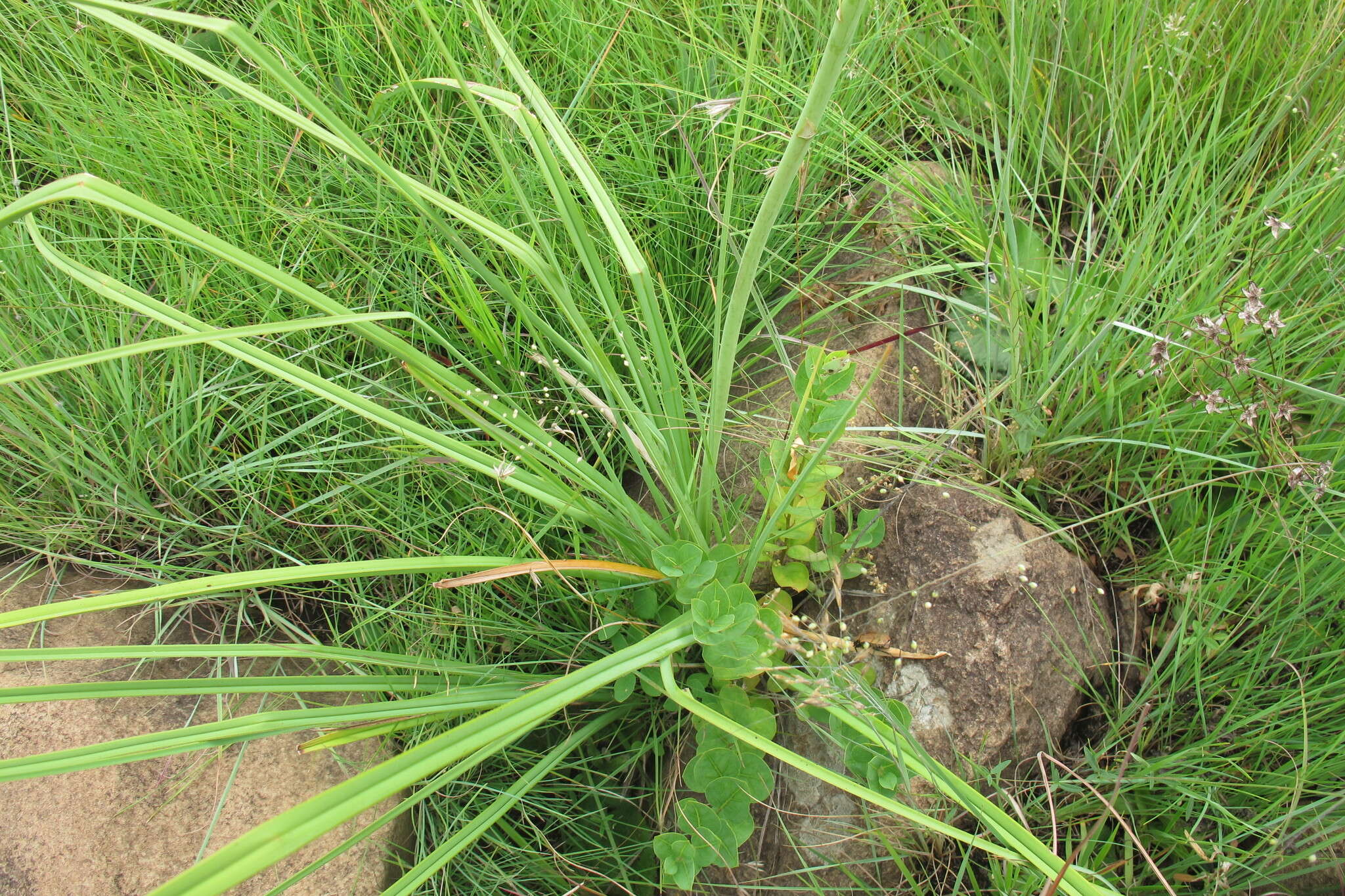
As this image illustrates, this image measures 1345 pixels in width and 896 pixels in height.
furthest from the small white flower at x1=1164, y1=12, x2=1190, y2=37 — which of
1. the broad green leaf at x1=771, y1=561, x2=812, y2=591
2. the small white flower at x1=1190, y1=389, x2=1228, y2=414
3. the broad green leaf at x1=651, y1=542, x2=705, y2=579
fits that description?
the broad green leaf at x1=651, y1=542, x2=705, y2=579

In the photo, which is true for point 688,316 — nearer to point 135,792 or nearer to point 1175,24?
point 1175,24

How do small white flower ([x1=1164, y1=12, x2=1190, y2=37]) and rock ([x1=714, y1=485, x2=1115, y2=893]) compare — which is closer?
rock ([x1=714, y1=485, x2=1115, y2=893])

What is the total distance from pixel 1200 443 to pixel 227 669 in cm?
152

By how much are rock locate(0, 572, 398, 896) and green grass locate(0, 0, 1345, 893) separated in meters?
0.12

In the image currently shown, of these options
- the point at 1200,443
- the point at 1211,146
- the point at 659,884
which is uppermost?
the point at 1211,146

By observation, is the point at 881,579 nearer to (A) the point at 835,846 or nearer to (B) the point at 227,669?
(A) the point at 835,846

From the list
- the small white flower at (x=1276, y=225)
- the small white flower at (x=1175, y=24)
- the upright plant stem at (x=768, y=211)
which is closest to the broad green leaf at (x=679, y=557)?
the upright plant stem at (x=768, y=211)

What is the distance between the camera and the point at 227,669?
49.6 inches

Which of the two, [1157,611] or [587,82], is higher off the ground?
[587,82]

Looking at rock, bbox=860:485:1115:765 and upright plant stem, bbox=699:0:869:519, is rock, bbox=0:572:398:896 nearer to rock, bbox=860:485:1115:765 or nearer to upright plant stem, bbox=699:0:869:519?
upright plant stem, bbox=699:0:869:519

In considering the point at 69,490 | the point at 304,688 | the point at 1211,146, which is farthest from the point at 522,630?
the point at 1211,146

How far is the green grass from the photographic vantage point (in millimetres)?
1104

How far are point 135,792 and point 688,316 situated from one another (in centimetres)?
113

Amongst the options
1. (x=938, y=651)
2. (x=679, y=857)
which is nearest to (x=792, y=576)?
(x=938, y=651)
